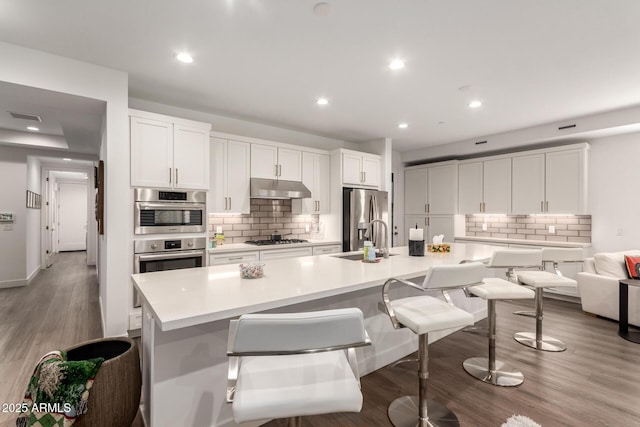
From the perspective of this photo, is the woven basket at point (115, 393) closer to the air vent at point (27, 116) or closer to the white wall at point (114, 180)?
the white wall at point (114, 180)

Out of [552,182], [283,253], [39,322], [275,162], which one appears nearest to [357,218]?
[283,253]

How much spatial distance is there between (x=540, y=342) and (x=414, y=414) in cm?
192

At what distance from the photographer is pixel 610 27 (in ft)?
7.38

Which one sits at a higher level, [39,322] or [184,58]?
[184,58]

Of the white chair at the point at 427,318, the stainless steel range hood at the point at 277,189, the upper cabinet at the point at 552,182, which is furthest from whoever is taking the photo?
the upper cabinet at the point at 552,182

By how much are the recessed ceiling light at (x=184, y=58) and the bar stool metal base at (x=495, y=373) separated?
12.0 ft

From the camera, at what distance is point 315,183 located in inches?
197

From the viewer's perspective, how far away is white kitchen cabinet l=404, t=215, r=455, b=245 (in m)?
6.12

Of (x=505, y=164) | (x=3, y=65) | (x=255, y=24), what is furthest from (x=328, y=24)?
(x=505, y=164)

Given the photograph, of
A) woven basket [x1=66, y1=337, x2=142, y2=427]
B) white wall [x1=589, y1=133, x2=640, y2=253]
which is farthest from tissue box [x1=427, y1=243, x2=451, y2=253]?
white wall [x1=589, y1=133, x2=640, y2=253]

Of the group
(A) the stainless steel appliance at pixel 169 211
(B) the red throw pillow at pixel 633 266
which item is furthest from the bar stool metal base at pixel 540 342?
(A) the stainless steel appliance at pixel 169 211

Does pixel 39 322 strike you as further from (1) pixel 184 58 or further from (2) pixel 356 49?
(2) pixel 356 49

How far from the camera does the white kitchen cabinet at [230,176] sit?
4.01m

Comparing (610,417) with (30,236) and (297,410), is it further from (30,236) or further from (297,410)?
(30,236)
